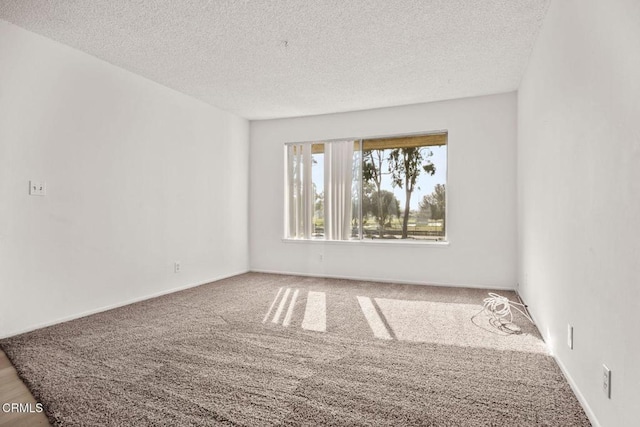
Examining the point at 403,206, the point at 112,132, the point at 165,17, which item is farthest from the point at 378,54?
the point at 112,132

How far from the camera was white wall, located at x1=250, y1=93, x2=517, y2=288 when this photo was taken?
4715 millimetres

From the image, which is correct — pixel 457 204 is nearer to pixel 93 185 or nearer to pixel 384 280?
pixel 384 280

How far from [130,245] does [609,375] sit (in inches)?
161

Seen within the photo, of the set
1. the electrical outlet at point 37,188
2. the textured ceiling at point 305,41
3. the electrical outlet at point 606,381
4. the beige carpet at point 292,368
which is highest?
the textured ceiling at point 305,41

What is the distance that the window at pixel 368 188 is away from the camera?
5.20 m

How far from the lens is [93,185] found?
11.8 feet

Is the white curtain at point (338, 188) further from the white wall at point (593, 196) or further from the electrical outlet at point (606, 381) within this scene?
the electrical outlet at point (606, 381)

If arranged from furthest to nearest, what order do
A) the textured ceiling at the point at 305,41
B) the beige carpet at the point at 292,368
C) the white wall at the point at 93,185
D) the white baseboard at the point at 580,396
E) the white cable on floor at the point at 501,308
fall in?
the white cable on floor at the point at 501,308 → the white wall at the point at 93,185 → the textured ceiling at the point at 305,41 → the beige carpet at the point at 292,368 → the white baseboard at the point at 580,396

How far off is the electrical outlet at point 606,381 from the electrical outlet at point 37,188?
4013 mm

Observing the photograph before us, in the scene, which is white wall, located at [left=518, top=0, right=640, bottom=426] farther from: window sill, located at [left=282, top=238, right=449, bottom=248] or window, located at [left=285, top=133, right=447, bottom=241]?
window, located at [left=285, top=133, right=447, bottom=241]

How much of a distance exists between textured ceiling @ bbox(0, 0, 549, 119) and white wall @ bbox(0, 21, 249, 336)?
1.02 ft

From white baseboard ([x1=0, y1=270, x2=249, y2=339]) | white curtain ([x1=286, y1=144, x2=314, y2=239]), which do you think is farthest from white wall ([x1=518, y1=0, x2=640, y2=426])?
white baseboard ([x1=0, y1=270, x2=249, y2=339])

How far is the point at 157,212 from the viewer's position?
14.3 ft

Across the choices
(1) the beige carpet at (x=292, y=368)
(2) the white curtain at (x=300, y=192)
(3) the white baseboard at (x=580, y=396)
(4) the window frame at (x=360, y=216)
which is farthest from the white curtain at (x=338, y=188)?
(3) the white baseboard at (x=580, y=396)
